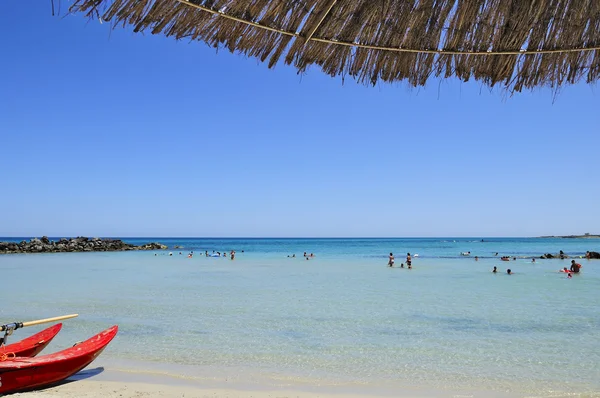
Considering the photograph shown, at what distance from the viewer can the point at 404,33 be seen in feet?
9.64

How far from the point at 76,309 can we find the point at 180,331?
428 cm

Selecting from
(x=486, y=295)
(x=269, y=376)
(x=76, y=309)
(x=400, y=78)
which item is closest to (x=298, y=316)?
(x=269, y=376)

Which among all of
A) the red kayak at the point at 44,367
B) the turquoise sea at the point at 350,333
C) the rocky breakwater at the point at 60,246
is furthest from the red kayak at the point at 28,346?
the rocky breakwater at the point at 60,246

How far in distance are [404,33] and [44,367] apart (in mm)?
5539

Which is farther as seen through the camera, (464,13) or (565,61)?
(565,61)

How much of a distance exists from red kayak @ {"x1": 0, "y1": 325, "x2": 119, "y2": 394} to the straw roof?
467cm

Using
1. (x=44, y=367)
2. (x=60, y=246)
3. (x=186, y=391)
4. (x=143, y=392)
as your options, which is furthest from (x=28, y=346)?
(x=60, y=246)

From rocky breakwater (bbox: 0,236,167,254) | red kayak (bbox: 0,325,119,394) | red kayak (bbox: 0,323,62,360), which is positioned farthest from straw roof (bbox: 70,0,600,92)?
rocky breakwater (bbox: 0,236,167,254)

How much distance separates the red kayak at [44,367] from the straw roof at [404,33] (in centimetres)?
467

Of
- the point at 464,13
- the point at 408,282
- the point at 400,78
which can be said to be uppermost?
the point at 464,13

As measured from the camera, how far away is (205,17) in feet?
8.75

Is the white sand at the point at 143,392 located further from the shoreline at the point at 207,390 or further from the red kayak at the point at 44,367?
the red kayak at the point at 44,367

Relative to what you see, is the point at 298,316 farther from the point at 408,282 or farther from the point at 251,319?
the point at 408,282

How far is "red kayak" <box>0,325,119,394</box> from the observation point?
207 inches
